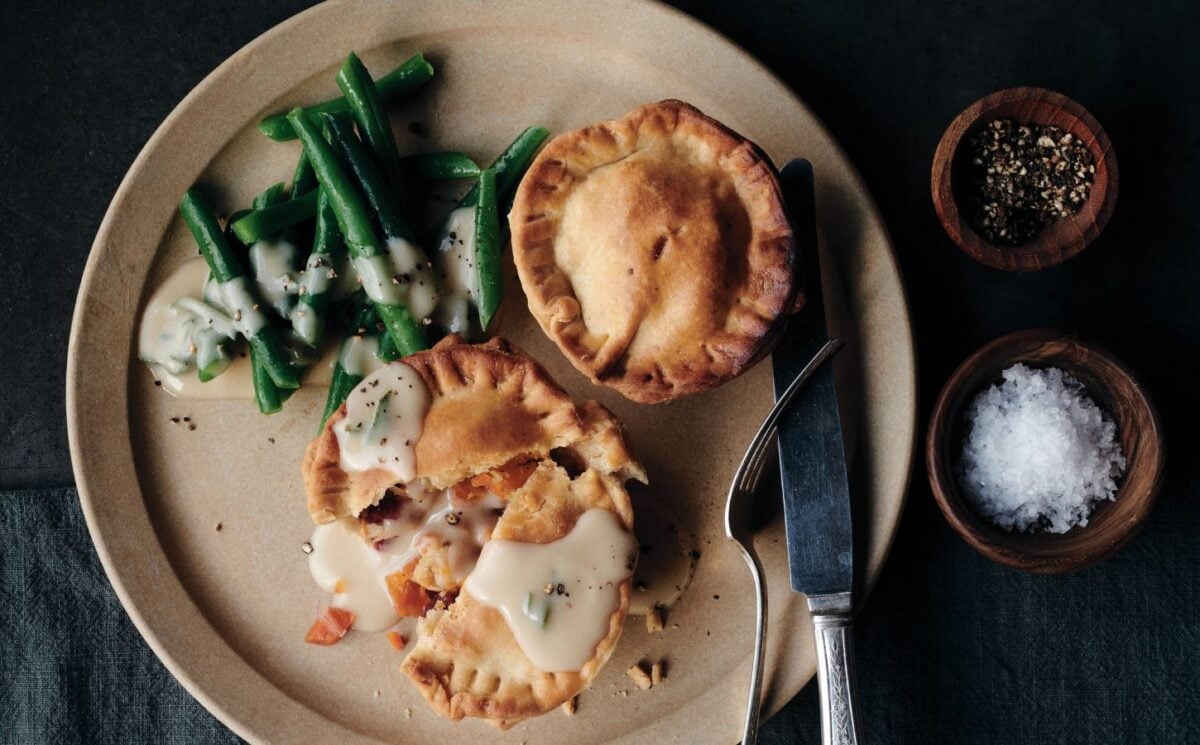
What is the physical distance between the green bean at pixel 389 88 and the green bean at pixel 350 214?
0.11 m

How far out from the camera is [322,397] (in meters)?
3.85

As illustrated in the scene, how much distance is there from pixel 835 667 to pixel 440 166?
2.47 m

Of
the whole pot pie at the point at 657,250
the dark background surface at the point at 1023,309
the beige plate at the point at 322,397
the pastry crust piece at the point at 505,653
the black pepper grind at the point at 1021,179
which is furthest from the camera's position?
the dark background surface at the point at 1023,309

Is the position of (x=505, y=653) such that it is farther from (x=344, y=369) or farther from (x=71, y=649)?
(x=71, y=649)

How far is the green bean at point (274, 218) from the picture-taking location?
3.61 meters

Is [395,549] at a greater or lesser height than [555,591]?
lesser

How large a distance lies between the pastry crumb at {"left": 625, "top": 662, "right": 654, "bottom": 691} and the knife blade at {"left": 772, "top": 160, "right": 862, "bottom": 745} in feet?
2.23

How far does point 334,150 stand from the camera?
359 cm

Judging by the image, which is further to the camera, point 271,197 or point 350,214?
point 271,197

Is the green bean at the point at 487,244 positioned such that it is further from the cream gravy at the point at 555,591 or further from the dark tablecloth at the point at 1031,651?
the dark tablecloth at the point at 1031,651

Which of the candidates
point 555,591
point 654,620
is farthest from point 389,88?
point 654,620

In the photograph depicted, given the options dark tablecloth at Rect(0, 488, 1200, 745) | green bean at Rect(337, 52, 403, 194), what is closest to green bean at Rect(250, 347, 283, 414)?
green bean at Rect(337, 52, 403, 194)

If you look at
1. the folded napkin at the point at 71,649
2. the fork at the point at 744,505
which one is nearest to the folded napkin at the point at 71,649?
the folded napkin at the point at 71,649

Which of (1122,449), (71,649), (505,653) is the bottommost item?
(71,649)
